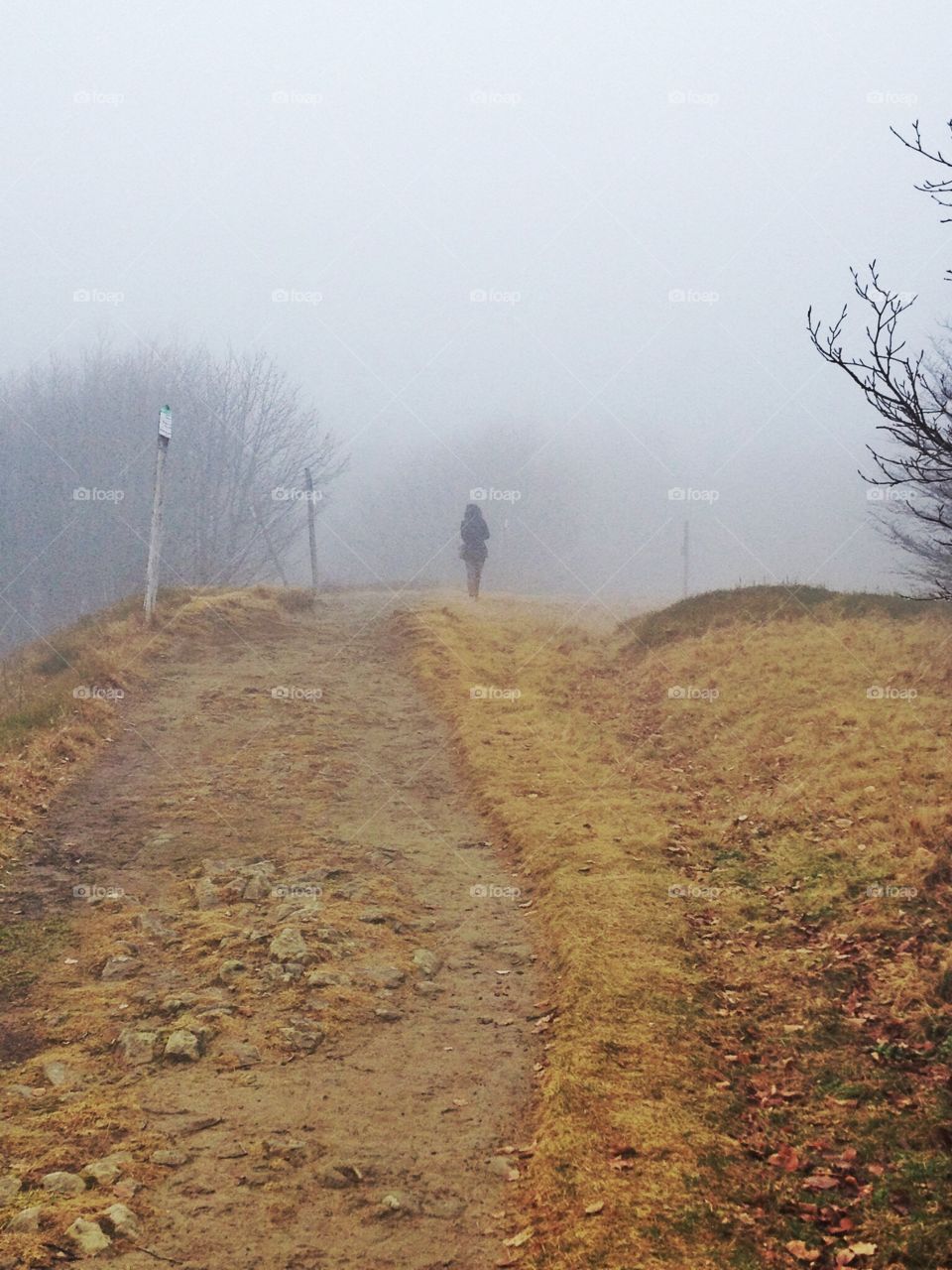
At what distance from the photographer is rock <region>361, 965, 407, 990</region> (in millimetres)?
6789

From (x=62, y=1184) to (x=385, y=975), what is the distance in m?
2.72

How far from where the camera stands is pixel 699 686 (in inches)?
612

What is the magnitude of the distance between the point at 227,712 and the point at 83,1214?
939cm

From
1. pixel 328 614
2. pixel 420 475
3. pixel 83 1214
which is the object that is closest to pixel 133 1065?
pixel 83 1214

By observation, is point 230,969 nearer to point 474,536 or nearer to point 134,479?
point 474,536

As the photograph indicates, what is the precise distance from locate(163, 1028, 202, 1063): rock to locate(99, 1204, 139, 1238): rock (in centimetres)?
137

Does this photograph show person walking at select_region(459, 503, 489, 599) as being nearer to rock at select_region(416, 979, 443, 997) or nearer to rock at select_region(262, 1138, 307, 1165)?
rock at select_region(416, 979, 443, 997)

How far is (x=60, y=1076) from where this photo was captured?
5.50 m

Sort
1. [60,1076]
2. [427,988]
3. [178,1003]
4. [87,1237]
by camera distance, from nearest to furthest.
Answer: [87,1237] → [60,1076] → [178,1003] → [427,988]

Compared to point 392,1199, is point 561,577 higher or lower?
higher

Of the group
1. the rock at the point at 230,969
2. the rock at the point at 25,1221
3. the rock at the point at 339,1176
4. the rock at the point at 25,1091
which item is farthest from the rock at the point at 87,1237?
the rock at the point at 230,969

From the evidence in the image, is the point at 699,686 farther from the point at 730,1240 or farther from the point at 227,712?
the point at 730,1240

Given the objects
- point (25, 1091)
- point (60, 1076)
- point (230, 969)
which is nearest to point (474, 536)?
point (230, 969)

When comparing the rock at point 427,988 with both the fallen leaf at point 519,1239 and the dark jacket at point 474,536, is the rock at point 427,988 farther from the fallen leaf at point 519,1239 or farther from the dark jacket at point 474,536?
the dark jacket at point 474,536
